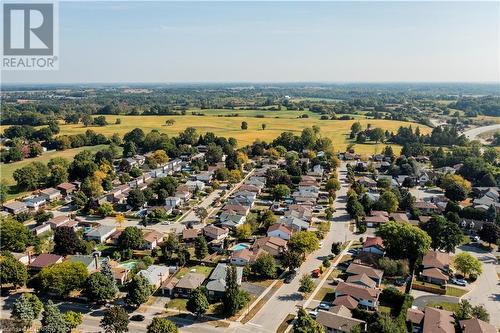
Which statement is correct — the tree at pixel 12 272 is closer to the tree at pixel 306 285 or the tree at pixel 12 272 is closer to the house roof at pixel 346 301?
the tree at pixel 306 285

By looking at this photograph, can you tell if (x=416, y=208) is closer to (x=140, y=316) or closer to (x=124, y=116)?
(x=140, y=316)

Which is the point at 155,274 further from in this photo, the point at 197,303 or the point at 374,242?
the point at 374,242

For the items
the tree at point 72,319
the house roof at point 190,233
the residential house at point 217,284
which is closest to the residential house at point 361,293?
the residential house at point 217,284

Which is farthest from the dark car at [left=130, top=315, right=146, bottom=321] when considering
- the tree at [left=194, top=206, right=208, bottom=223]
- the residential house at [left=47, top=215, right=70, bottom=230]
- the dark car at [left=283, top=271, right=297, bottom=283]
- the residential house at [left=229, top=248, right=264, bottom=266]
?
the residential house at [left=47, top=215, right=70, bottom=230]

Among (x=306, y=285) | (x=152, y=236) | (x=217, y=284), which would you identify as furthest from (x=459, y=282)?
(x=152, y=236)

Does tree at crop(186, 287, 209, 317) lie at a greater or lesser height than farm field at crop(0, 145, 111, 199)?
lesser

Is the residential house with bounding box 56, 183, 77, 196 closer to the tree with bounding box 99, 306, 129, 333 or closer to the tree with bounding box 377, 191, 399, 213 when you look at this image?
the tree with bounding box 99, 306, 129, 333
